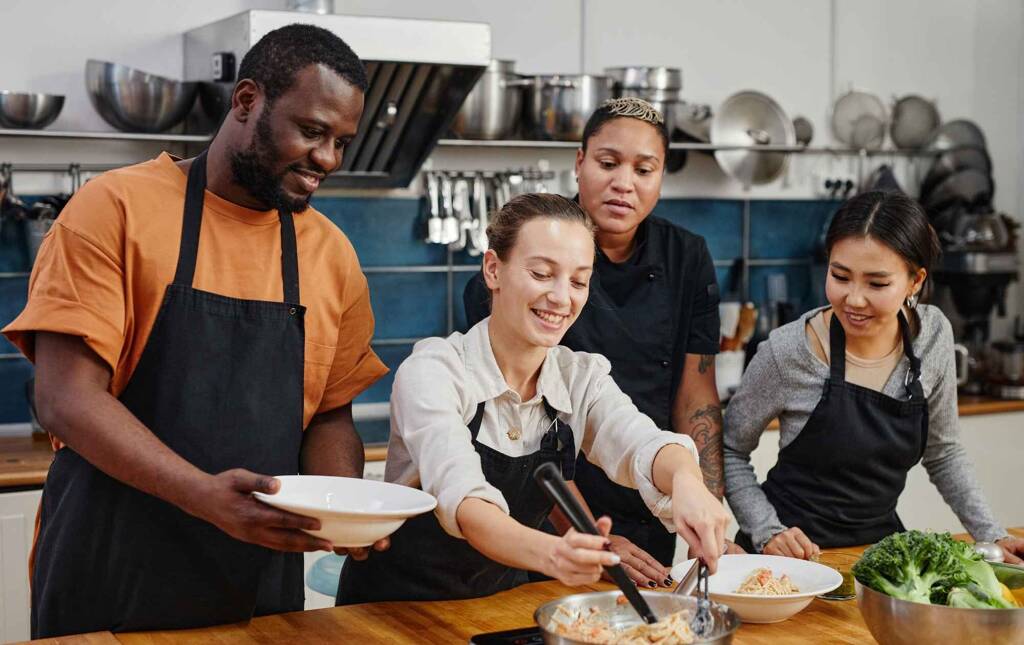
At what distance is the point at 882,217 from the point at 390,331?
213 centimetres

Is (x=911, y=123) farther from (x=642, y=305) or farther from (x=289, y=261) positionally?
(x=289, y=261)

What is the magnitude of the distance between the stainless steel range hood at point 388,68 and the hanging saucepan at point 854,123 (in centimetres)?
181

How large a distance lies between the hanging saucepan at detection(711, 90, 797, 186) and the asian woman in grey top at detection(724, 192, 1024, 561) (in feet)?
6.54

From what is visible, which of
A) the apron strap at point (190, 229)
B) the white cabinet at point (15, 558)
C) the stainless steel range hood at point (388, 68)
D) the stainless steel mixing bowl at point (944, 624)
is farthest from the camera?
the stainless steel range hood at point (388, 68)

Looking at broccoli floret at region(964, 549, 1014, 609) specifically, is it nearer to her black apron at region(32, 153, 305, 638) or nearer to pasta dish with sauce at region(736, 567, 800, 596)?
pasta dish with sauce at region(736, 567, 800, 596)

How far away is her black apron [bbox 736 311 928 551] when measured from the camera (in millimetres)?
2357

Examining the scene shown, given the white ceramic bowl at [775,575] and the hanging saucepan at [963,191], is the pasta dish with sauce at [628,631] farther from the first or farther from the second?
the hanging saucepan at [963,191]

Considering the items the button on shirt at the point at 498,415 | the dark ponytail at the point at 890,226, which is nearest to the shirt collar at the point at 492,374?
the button on shirt at the point at 498,415

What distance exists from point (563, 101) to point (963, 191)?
70.7 inches

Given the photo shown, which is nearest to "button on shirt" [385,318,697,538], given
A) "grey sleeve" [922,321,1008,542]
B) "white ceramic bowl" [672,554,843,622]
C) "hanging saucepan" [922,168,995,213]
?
"white ceramic bowl" [672,554,843,622]

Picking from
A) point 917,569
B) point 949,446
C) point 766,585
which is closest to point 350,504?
point 766,585

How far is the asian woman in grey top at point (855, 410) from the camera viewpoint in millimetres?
2309

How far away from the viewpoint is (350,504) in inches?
67.8

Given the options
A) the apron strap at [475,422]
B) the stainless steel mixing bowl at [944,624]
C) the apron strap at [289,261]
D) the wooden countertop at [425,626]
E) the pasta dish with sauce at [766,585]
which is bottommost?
the wooden countertop at [425,626]
